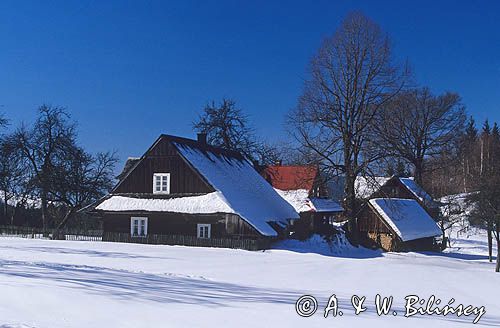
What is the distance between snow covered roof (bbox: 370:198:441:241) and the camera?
4219 centimetres

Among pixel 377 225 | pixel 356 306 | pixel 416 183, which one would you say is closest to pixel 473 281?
pixel 356 306

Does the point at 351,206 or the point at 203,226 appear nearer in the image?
→ the point at 203,226

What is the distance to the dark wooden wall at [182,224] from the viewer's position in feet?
109

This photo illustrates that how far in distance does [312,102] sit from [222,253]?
542 inches

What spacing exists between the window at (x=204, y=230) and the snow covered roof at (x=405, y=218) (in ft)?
49.4

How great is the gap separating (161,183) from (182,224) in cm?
323

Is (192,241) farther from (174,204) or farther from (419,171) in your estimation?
(419,171)

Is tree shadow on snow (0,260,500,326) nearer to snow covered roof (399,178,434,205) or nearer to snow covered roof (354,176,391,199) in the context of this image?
snow covered roof (354,176,391,199)

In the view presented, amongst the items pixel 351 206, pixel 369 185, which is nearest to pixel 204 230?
pixel 351 206

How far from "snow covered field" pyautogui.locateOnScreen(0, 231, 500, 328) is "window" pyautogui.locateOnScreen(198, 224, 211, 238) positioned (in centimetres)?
863

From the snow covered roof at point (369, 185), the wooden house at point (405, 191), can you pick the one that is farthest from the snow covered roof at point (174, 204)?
the wooden house at point (405, 191)

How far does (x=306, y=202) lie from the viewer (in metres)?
45.4

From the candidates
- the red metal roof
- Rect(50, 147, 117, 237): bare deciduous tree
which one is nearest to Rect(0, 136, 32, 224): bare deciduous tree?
Rect(50, 147, 117, 237): bare deciduous tree

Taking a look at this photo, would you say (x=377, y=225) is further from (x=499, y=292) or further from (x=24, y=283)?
(x=24, y=283)
